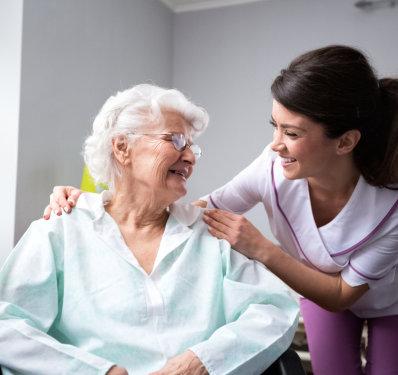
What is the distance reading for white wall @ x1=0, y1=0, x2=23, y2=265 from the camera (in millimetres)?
2465

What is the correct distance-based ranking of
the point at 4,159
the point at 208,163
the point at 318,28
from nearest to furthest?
the point at 4,159
the point at 318,28
the point at 208,163

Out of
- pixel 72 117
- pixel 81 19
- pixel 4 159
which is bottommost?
pixel 4 159

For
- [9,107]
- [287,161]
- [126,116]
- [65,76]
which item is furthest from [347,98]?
[65,76]

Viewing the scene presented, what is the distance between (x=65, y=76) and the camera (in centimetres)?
283

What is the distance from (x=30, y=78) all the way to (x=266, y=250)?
5.73 ft

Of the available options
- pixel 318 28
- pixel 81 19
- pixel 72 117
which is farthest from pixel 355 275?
pixel 318 28

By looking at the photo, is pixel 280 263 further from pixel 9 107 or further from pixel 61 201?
pixel 9 107

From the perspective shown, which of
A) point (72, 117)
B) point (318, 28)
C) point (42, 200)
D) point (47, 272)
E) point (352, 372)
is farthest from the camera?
point (318, 28)

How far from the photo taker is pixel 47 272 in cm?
124

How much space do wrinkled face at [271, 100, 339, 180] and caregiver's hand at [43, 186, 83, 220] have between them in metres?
0.64

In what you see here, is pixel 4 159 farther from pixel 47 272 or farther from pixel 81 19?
pixel 47 272

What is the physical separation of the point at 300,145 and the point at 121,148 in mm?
557

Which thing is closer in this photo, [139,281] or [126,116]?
[139,281]

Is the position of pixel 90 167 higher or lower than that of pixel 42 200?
higher
